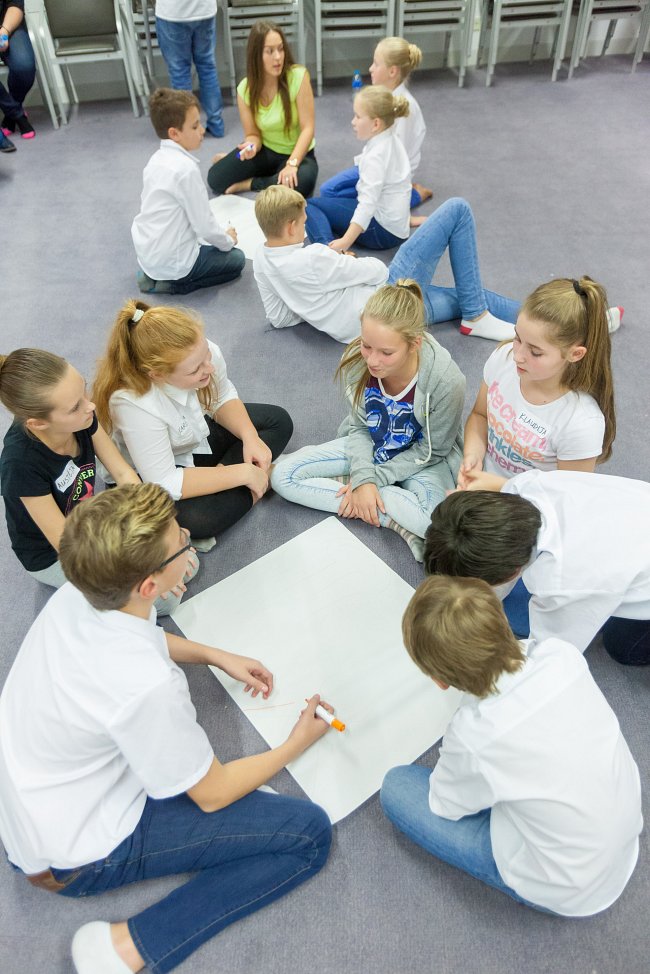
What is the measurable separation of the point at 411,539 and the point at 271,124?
223 centimetres

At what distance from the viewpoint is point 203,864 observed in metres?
1.21

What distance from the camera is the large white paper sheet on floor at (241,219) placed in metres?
2.84

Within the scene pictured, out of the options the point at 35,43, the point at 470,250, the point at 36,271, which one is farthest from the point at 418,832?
the point at 35,43

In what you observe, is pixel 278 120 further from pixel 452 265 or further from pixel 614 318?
pixel 614 318

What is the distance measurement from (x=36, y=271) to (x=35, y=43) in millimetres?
1941

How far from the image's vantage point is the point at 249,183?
315cm

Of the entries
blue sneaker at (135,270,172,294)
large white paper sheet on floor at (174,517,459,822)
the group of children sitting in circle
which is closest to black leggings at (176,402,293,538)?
the group of children sitting in circle

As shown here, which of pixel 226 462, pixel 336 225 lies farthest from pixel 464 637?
pixel 336 225

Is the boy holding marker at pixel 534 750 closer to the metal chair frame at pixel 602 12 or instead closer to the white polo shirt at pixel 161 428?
the white polo shirt at pixel 161 428

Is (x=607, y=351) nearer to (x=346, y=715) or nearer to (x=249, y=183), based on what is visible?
(x=346, y=715)

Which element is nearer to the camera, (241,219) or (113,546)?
(113,546)

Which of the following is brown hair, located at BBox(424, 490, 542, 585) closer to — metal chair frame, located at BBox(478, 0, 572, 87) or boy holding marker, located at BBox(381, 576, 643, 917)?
boy holding marker, located at BBox(381, 576, 643, 917)

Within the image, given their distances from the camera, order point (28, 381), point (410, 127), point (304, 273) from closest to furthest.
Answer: point (28, 381) < point (304, 273) < point (410, 127)

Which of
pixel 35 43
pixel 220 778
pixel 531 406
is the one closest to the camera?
pixel 220 778
